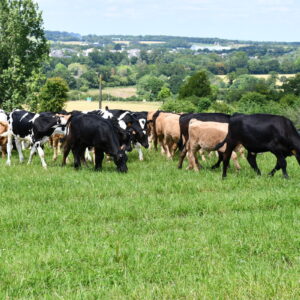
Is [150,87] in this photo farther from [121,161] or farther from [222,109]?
[121,161]

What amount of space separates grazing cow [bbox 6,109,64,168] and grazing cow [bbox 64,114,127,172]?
3.46 feet

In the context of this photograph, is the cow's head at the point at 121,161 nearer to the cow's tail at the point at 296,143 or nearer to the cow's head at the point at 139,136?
the cow's head at the point at 139,136

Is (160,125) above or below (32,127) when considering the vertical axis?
below

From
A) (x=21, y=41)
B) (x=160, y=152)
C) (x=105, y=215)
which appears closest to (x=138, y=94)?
(x=21, y=41)

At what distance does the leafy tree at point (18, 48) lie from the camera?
2062 inches

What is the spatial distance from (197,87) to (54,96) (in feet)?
127

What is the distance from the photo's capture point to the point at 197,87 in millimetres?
134125

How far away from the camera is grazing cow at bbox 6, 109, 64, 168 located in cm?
1689

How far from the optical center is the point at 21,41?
54.8 m

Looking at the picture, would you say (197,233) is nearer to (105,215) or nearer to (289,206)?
(105,215)

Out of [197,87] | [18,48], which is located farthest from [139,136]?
[197,87]

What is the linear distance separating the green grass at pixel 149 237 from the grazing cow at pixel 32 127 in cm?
316

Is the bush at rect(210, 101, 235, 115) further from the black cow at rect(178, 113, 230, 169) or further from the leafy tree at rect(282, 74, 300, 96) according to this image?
the black cow at rect(178, 113, 230, 169)

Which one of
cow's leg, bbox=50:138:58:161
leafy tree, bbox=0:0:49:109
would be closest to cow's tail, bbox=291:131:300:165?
cow's leg, bbox=50:138:58:161
